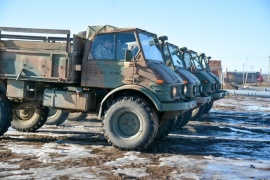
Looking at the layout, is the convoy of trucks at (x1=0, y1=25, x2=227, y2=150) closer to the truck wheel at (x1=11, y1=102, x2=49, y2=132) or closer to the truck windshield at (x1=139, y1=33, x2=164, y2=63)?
the truck windshield at (x1=139, y1=33, x2=164, y2=63)

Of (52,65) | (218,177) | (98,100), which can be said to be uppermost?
(52,65)

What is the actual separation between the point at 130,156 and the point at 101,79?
1645 millimetres

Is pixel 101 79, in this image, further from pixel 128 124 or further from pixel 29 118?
pixel 29 118

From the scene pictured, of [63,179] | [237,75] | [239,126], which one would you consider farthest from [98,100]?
[237,75]

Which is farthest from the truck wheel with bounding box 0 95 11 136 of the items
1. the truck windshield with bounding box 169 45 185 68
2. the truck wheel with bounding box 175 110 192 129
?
the truck windshield with bounding box 169 45 185 68

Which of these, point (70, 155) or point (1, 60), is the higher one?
point (1, 60)

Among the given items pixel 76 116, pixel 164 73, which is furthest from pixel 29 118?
pixel 164 73

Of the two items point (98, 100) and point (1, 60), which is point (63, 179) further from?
point (1, 60)

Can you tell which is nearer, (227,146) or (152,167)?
(152,167)

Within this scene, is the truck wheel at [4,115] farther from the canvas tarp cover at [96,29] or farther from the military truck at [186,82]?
the military truck at [186,82]

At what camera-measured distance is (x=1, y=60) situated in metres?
7.23

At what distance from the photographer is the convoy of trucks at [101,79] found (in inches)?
254

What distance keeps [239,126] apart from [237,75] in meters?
46.0

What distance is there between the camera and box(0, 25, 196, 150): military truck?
6.44 metres
